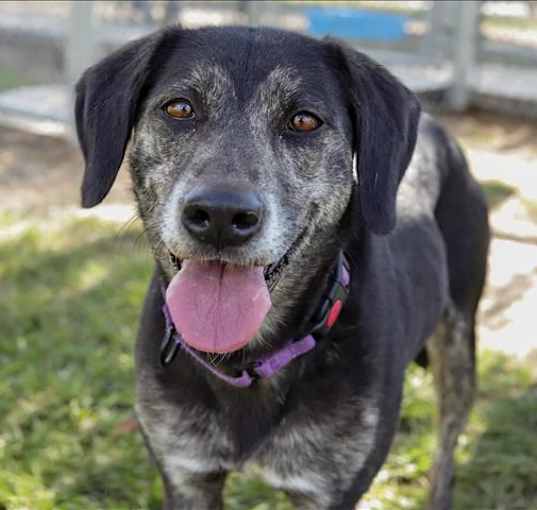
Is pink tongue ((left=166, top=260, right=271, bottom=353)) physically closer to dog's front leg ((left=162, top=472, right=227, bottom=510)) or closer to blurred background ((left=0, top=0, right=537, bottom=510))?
dog's front leg ((left=162, top=472, right=227, bottom=510))

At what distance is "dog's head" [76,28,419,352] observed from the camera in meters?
2.41

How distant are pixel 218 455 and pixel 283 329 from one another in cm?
44

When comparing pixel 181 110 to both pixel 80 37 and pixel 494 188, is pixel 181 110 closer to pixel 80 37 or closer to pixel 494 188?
pixel 494 188

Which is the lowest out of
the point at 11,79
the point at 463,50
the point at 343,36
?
the point at 11,79

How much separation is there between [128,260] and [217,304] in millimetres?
3327

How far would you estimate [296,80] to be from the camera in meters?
2.65

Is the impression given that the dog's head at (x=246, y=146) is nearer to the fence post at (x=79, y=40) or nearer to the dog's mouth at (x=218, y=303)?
the dog's mouth at (x=218, y=303)

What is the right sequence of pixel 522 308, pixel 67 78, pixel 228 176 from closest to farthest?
pixel 228 176, pixel 522 308, pixel 67 78

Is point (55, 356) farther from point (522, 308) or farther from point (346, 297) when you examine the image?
point (522, 308)

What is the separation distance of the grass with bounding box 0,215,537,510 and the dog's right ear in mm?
1414

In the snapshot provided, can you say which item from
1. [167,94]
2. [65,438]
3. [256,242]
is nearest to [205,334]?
[256,242]

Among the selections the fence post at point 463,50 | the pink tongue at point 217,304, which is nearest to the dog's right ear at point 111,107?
the pink tongue at point 217,304

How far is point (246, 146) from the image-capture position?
2.50m

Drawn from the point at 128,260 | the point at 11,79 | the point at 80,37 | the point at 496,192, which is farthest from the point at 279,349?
the point at 11,79
